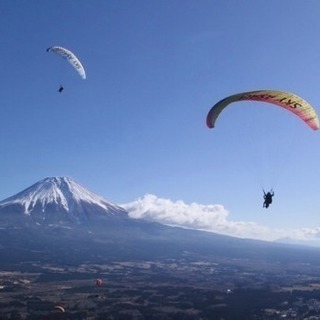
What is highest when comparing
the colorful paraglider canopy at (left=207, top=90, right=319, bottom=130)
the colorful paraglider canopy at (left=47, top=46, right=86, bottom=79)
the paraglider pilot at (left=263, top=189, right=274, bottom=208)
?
the colorful paraglider canopy at (left=47, top=46, right=86, bottom=79)

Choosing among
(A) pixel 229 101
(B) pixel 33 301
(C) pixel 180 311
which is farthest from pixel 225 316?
(A) pixel 229 101

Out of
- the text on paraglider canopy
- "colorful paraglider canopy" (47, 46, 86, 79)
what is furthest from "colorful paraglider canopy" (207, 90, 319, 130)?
"colorful paraglider canopy" (47, 46, 86, 79)

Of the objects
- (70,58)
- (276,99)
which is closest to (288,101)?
(276,99)

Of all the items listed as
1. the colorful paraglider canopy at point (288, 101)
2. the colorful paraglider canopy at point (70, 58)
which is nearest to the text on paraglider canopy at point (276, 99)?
the colorful paraglider canopy at point (288, 101)

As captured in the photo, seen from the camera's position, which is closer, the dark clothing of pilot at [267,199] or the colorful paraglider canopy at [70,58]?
the dark clothing of pilot at [267,199]

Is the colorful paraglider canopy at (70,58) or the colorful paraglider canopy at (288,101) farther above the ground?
the colorful paraglider canopy at (70,58)

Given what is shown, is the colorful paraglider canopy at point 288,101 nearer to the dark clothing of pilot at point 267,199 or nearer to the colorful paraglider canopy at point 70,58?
the dark clothing of pilot at point 267,199

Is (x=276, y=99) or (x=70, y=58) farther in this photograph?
(x=70, y=58)

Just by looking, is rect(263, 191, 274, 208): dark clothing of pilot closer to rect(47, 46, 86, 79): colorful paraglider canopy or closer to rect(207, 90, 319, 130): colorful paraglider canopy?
rect(207, 90, 319, 130): colorful paraglider canopy

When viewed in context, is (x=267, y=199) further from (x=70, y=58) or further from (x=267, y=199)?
(x=70, y=58)

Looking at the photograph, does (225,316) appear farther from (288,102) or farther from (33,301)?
(288,102)

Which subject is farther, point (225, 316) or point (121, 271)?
point (121, 271)
